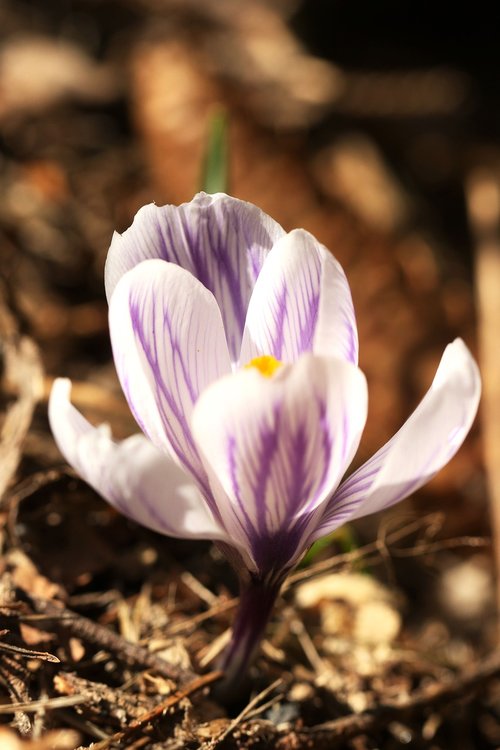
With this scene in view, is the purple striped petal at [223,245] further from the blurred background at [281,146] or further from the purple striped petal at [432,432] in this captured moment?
the blurred background at [281,146]

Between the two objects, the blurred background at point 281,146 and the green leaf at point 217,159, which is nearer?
the green leaf at point 217,159

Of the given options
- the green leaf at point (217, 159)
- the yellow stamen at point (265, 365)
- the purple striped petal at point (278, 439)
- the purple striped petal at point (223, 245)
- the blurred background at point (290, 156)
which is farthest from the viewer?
the blurred background at point (290, 156)

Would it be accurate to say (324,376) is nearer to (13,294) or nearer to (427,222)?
(13,294)

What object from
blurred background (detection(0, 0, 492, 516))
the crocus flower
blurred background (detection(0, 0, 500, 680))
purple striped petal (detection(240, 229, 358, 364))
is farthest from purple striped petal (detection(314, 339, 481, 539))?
blurred background (detection(0, 0, 492, 516))

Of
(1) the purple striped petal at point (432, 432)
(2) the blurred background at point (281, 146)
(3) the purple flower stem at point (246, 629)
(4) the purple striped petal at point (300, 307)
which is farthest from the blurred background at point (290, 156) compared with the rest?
(1) the purple striped petal at point (432, 432)

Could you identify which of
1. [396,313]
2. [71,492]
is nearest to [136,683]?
[71,492]

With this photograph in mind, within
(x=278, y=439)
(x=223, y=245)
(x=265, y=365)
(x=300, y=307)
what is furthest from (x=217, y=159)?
(x=278, y=439)

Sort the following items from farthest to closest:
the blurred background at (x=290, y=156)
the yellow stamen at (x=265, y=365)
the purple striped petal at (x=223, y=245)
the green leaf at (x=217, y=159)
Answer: the blurred background at (x=290, y=156)
the green leaf at (x=217, y=159)
the purple striped petal at (x=223, y=245)
the yellow stamen at (x=265, y=365)

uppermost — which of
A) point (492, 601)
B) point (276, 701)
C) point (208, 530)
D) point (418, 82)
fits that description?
point (418, 82)
